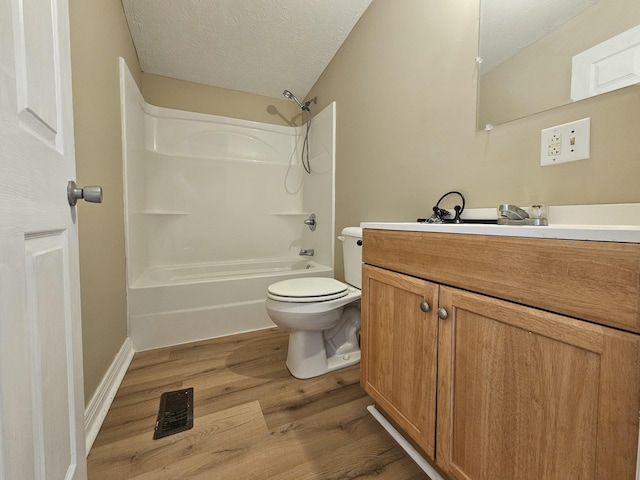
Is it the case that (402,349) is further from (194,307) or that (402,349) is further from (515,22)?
(194,307)

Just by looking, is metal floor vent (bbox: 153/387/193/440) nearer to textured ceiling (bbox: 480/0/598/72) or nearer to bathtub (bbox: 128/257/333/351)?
bathtub (bbox: 128/257/333/351)

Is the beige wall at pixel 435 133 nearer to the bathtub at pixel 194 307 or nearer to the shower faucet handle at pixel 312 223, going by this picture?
the shower faucet handle at pixel 312 223

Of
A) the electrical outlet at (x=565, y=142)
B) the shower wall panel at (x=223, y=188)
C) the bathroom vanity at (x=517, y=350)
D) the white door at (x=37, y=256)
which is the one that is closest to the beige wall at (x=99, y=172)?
the shower wall panel at (x=223, y=188)

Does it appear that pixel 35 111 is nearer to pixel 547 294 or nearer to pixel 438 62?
pixel 547 294

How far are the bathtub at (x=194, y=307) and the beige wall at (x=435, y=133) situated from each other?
2.25 ft

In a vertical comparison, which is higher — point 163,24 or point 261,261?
point 163,24

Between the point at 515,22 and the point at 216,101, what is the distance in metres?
2.29

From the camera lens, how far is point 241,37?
1.84m

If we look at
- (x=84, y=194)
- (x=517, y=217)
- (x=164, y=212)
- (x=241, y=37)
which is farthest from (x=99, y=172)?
(x=517, y=217)

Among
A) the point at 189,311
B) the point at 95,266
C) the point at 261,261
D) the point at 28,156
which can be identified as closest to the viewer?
the point at 28,156

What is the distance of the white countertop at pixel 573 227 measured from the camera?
43cm

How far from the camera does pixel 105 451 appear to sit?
924 mm

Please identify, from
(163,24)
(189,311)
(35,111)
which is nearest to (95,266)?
(189,311)

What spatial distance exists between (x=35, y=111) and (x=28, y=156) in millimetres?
103
